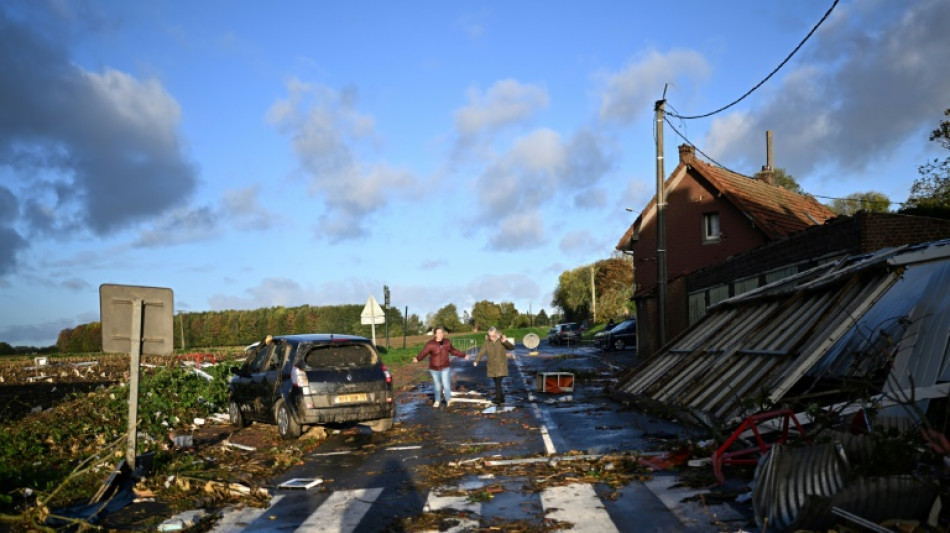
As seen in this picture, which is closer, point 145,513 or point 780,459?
point 780,459

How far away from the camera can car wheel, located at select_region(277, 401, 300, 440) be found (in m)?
12.8

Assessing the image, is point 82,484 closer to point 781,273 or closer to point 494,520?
point 494,520

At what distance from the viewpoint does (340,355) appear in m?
13.4

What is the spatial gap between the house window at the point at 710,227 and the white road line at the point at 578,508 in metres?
32.0

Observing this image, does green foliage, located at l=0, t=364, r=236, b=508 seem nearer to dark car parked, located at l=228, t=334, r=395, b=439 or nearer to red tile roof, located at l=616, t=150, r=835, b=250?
dark car parked, located at l=228, t=334, r=395, b=439

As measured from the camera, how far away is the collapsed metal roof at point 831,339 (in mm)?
9227

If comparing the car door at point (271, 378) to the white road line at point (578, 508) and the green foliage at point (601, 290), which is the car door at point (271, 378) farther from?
the green foliage at point (601, 290)

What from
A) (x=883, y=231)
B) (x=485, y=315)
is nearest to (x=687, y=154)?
(x=883, y=231)

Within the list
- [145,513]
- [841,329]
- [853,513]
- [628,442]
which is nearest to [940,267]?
[841,329]

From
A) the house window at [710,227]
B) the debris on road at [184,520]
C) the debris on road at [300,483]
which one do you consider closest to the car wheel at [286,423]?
the debris on road at [300,483]

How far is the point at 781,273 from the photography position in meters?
20.2

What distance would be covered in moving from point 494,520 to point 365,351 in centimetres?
733

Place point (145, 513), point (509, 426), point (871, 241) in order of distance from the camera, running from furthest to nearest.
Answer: point (871, 241) → point (509, 426) → point (145, 513)

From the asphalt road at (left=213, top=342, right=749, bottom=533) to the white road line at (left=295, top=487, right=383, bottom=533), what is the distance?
0.03 ft
